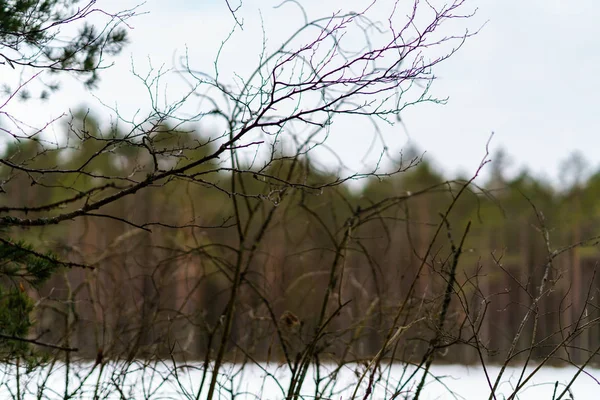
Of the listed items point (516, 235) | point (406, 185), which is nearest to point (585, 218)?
point (516, 235)

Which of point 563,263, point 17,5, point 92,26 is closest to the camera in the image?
point 17,5

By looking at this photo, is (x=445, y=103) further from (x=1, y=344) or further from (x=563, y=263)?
(x=563, y=263)

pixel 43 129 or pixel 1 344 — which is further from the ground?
pixel 43 129

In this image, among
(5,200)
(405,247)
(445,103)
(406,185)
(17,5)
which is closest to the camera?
(445,103)

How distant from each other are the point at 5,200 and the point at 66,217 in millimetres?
16790

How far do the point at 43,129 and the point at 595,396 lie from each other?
11.6 ft

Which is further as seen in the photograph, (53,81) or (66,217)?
(53,81)

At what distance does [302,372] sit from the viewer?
349 cm

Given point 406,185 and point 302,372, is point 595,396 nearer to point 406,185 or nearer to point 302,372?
point 302,372

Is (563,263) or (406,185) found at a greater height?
(406,185)

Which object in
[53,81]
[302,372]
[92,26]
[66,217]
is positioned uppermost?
[92,26]

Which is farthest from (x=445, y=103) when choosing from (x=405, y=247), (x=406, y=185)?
(x=405, y=247)

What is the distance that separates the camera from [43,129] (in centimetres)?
282

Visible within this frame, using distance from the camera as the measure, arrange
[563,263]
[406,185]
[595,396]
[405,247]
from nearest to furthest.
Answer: [595,396] < [563,263] < [406,185] < [405,247]
